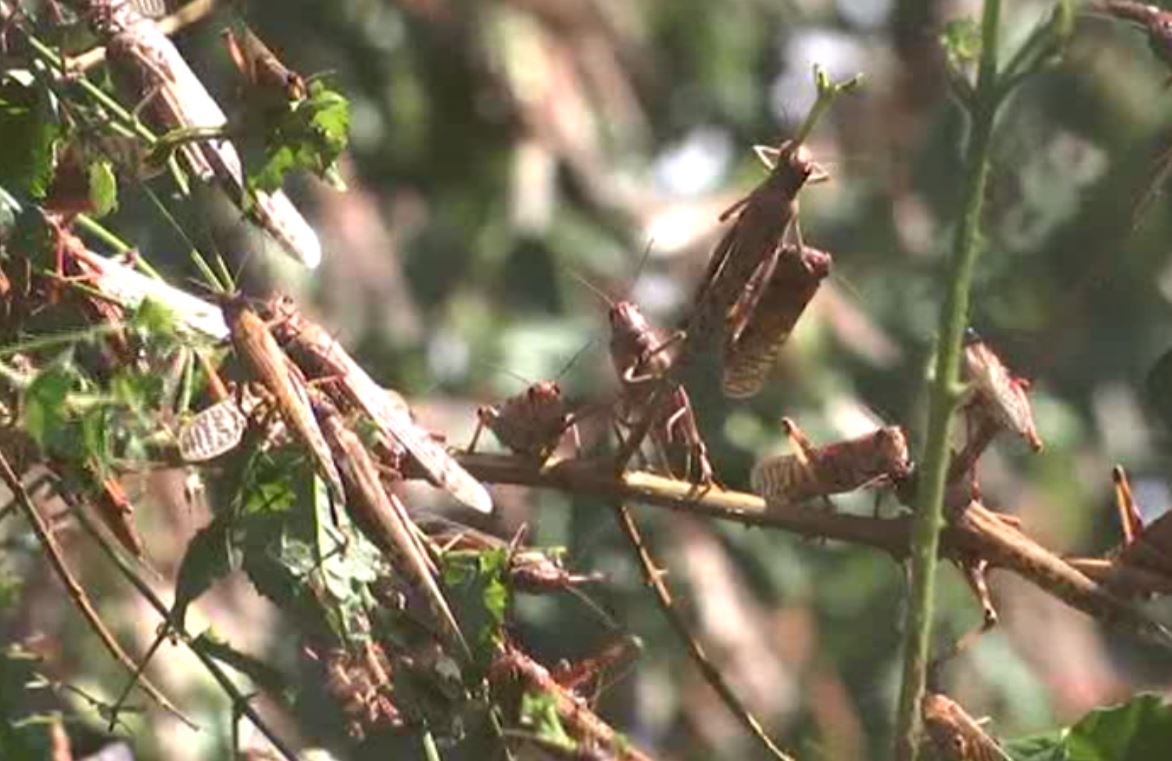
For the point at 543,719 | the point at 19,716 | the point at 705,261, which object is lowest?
the point at 705,261

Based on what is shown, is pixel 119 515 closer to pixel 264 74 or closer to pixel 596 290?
pixel 264 74

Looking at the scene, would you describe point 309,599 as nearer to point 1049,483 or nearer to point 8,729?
point 8,729

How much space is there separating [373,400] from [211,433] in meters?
0.09

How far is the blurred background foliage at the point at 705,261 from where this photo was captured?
2828 mm

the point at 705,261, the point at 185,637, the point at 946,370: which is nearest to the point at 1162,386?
the point at 946,370

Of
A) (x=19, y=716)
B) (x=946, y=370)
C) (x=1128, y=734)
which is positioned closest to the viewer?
(x=946, y=370)

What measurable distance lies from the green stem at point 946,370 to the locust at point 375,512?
220 mm

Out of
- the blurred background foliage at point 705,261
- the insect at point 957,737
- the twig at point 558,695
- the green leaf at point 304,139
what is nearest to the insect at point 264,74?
the green leaf at point 304,139

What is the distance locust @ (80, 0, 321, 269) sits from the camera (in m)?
1.29

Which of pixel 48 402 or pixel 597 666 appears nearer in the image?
pixel 48 402

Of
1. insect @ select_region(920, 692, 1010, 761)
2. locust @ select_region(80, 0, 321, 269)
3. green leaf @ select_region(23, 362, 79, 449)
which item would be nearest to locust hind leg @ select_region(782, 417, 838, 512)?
insect @ select_region(920, 692, 1010, 761)

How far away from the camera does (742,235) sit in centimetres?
127

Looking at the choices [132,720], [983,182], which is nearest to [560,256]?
[132,720]

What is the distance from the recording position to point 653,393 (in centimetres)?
131
